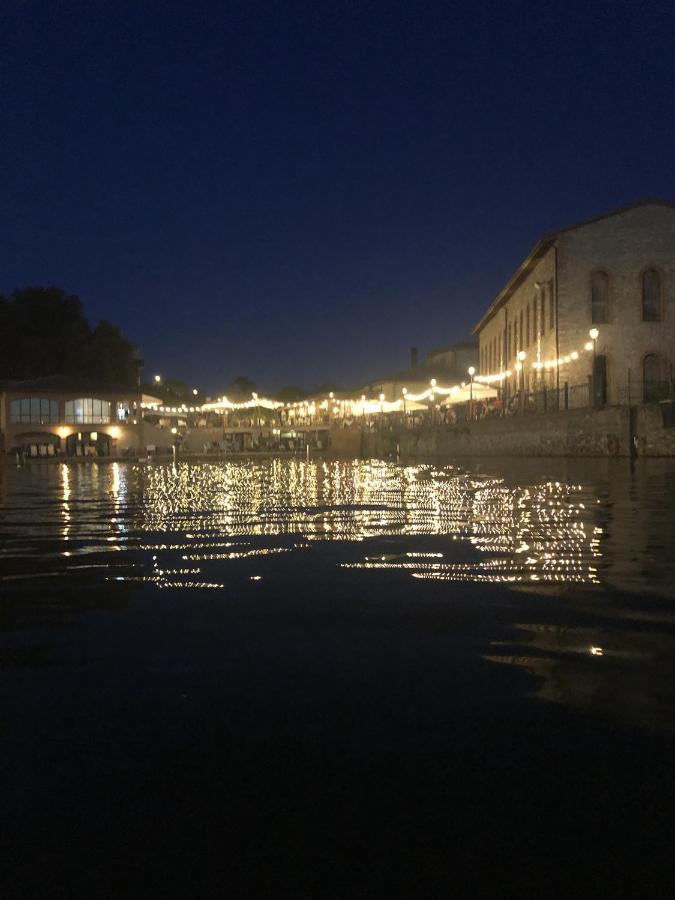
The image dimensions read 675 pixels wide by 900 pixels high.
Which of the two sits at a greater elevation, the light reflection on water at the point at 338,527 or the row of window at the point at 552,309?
the row of window at the point at 552,309

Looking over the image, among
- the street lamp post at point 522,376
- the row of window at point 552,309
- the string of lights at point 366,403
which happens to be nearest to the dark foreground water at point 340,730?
the street lamp post at point 522,376

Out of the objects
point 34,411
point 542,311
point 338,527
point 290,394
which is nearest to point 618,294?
point 542,311

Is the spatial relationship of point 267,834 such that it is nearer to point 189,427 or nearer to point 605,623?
point 605,623

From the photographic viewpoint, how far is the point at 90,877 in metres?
1.91

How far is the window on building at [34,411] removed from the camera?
6000 cm

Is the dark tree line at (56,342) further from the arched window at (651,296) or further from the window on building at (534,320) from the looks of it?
the arched window at (651,296)

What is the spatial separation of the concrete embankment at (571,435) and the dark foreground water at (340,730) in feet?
74.2

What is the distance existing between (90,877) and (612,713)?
5.75ft

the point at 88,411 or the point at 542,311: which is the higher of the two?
the point at 542,311

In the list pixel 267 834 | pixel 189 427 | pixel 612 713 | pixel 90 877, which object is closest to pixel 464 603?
pixel 612 713

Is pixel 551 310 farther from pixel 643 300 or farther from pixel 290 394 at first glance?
pixel 290 394

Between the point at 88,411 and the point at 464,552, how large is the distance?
192ft

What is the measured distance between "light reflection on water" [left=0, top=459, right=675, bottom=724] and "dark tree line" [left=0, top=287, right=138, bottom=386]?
63.4 metres

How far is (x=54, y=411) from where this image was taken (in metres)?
60.9
